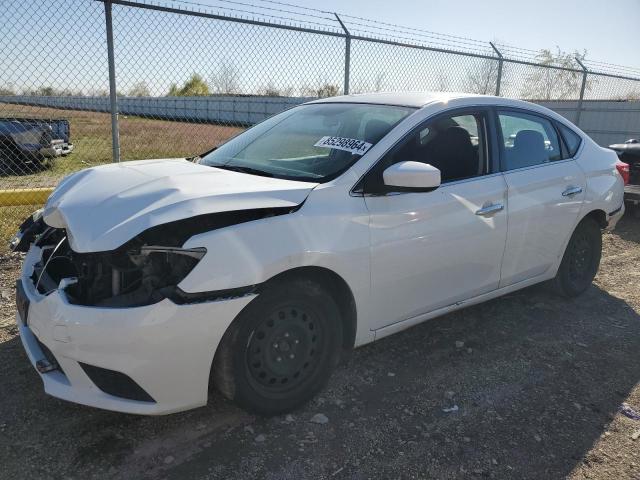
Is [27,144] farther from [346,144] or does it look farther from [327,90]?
[346,144]

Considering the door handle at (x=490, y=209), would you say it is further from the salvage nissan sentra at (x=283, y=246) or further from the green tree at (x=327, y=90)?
the green tree at (x=327, y=90)

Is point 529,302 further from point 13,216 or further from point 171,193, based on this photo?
point 13,216

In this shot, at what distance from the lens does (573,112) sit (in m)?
14.5

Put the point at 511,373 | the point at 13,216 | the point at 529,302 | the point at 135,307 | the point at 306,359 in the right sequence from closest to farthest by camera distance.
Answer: the point at 135,307 → the point at 306,359 → the point at 511,373 → the point at 529,302 → the point at 13,216

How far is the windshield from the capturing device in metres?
3.11

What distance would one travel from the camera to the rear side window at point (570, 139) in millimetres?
4426

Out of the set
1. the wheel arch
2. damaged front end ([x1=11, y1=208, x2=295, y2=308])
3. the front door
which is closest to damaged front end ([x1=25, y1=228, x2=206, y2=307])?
damaged front end ([x1=11, y1=208, x2=295, y2=308])

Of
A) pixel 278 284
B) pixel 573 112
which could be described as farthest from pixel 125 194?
pixel 573 112

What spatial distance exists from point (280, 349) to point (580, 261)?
10.5ft

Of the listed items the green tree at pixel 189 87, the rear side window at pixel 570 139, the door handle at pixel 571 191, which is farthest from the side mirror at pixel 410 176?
the green tree at pixel 189 87

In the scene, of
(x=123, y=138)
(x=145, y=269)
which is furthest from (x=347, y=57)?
(x=123, y=138)

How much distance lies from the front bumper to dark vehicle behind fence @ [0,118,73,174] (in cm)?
773

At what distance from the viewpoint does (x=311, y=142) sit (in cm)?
344

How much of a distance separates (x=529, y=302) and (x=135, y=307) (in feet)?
11.7
